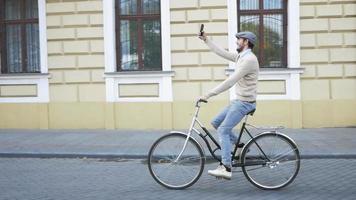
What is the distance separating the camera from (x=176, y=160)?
731 centimetres

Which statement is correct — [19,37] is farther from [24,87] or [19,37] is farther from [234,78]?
[234,78]

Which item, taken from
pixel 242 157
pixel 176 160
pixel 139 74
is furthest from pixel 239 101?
pixel 139 74

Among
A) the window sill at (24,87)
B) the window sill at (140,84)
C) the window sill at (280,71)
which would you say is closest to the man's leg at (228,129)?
the window sill at (280,71)

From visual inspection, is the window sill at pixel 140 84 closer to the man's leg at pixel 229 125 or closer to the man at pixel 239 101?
the man at pixel 239 101

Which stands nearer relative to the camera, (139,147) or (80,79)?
(139,147)

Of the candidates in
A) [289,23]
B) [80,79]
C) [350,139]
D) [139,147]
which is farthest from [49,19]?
[350,139]

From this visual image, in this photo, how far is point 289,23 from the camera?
1289 cm

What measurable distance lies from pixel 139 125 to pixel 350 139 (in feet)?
15.9

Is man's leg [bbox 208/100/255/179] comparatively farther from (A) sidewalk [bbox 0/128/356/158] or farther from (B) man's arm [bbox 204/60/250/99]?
(A) sidewalk [bbox 0/128/356/158]

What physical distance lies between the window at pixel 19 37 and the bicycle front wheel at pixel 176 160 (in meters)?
7.52

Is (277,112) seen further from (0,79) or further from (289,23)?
(0,79)

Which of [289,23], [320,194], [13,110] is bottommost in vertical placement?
[320,194]

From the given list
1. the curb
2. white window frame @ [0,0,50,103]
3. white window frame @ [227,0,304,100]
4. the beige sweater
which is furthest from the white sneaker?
white window frame @ [0,0,50,103]

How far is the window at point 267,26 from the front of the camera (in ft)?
43.1
